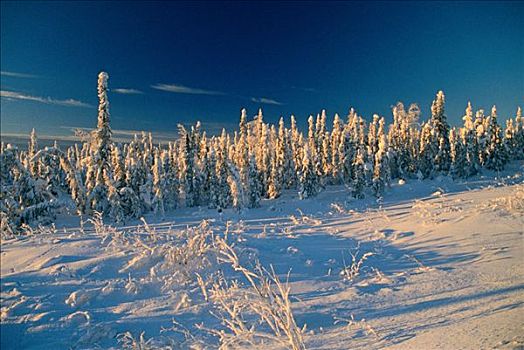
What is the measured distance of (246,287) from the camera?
18.8ft

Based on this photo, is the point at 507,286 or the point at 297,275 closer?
the point at 507,286

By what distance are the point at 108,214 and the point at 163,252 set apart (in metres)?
2.18

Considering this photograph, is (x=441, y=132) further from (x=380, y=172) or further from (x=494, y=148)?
(x=380, y=172)

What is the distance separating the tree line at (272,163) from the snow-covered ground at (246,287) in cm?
73

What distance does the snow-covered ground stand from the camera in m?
2.97

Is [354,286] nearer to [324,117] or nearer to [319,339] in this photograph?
[319,339]

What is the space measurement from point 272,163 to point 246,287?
43409 mm

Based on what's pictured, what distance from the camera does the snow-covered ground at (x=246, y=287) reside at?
2973mm

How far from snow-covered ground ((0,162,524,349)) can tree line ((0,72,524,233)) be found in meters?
0.73

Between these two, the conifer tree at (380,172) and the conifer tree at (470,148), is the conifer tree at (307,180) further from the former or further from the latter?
the conifer tree at (470,148)

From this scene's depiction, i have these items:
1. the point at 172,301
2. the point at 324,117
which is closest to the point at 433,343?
the point at 172,301

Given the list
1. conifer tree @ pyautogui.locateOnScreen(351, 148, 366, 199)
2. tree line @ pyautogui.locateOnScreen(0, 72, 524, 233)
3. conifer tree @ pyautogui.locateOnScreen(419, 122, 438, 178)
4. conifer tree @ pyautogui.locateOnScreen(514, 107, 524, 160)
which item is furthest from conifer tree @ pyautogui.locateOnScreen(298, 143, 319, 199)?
conifer tree @ pyautogui.locateOnScreen(514, 107, 524, 160)

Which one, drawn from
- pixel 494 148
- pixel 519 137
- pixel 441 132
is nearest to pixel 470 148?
pixel 441 132

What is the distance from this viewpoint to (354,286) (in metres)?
5.94
